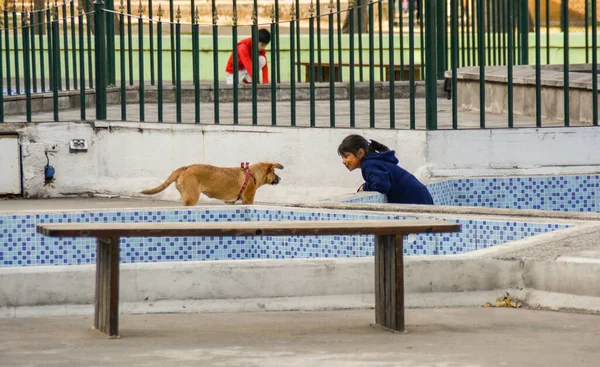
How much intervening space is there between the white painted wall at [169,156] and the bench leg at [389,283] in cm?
553

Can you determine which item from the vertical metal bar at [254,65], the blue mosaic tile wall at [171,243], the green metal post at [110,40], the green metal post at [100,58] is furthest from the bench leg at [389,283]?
the green metal post at [110,40]

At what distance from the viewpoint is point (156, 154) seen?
42.4ft

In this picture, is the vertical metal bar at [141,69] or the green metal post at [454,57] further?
the vertical metal bar at [141,69]

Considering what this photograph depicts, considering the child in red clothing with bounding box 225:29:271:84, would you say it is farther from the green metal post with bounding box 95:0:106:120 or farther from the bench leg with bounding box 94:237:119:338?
the bench leg with bounding box 94:237:119:338

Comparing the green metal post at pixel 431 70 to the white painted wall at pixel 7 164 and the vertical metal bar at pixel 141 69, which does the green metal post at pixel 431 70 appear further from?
the white painted wall at pixel 7 164

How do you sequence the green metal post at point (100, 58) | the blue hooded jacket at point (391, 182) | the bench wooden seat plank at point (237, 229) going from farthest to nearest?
the green metal post at point (100, 58) < the blue hooded jacket at point (391, 182) < the bench wooden seat plank at point (237, 229)

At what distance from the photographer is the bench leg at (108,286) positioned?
20.0ft

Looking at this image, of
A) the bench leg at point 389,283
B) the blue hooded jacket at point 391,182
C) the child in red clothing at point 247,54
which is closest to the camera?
the bench leg at point 389,283

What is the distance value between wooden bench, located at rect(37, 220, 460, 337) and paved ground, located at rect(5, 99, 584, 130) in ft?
18.9

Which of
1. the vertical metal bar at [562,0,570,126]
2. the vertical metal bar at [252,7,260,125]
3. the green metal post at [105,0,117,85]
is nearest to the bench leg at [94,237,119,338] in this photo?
the vertical metal bar at [252,7,260,125]

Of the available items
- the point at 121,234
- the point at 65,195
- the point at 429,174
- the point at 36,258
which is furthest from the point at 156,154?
the point at 121,234

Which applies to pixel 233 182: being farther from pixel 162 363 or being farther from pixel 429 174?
pixel 162 363

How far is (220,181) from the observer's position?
1170 centimetres

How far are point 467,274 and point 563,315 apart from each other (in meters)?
0.63
